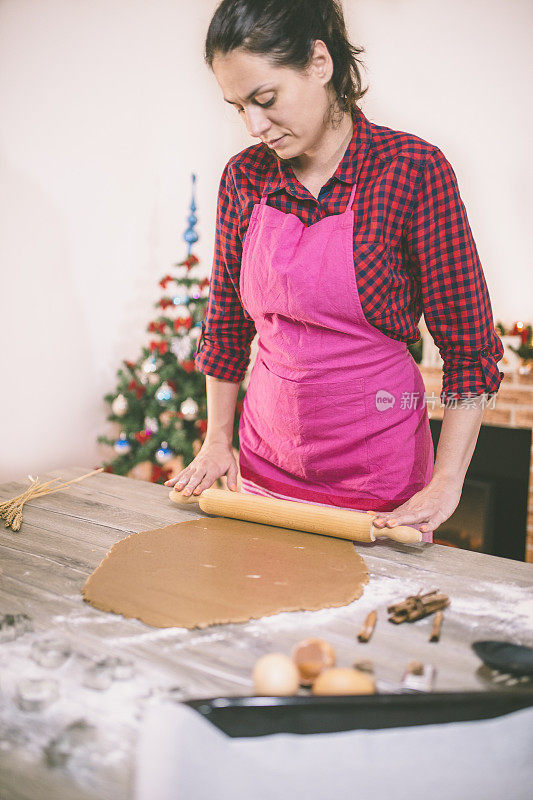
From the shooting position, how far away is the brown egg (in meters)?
0.62

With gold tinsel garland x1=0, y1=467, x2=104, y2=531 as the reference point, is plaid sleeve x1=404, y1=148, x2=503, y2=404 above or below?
above

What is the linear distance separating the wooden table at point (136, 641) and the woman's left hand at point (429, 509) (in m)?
0.05

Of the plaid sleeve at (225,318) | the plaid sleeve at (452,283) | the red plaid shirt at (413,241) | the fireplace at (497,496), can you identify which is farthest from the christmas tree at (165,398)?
the plaid sleeve at (452,283)

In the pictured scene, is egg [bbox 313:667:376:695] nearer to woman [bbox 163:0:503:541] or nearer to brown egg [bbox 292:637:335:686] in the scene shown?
brown egg [bbox 292:637:335:686]

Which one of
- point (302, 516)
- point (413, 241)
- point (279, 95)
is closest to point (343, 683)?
point (302, 516)

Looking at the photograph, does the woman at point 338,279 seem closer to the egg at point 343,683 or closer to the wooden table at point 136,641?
the wooden table at point 136,641

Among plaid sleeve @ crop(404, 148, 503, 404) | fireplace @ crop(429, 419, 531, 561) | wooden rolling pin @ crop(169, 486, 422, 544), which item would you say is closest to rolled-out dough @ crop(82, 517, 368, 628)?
wooden rolling pin @ crop(169, 486, 422, 544)

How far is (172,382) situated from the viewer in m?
2.70

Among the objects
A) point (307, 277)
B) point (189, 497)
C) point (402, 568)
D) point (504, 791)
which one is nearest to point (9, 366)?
point (189, 497)

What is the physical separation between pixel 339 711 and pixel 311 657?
0.16m

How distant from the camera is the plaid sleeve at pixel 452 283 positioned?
1.03 m

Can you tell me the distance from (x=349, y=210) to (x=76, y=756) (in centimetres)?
90

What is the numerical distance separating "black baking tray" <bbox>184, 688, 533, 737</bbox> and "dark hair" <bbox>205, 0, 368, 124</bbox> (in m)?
0.91

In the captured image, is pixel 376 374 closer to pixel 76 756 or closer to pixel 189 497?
pixel 189 497
